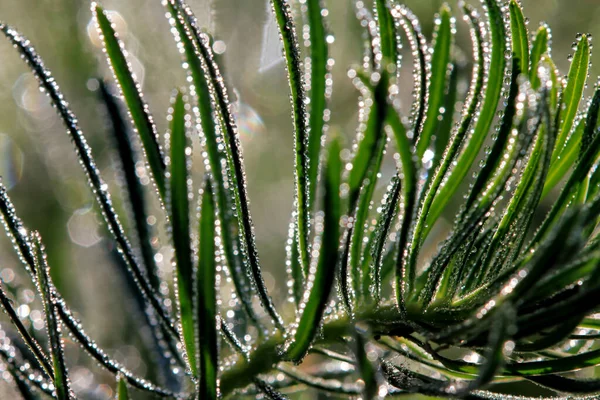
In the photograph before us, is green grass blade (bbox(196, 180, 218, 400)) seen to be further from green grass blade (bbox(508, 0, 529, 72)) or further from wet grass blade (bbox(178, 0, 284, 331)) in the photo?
green grass blade (bbox(508, 0, 529, 72))

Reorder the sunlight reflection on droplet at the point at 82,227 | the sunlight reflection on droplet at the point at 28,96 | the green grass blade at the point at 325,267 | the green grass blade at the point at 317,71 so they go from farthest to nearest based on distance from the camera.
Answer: the sunlight reflection on droplet at the point at 28,96 → the sunlight reflection on droplet at the point at 82,227 → the green grass blade at the point at 317,71 → the green grass blade at the point at 325,267

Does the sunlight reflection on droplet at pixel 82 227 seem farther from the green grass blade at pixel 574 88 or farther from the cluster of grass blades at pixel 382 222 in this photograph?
the green grass blade at pixel 574 88

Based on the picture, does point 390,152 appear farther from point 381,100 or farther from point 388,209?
point 381,100

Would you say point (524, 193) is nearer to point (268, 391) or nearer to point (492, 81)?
point (492, 81)

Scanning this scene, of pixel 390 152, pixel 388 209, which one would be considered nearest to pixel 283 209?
pixel 390 152

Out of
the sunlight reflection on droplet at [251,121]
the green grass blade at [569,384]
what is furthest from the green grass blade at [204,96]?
the sunlight reflection on droplet at [251,121]

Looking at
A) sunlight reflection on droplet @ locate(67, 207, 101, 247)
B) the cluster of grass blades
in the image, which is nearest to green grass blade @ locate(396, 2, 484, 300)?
the cluster of grass blades
